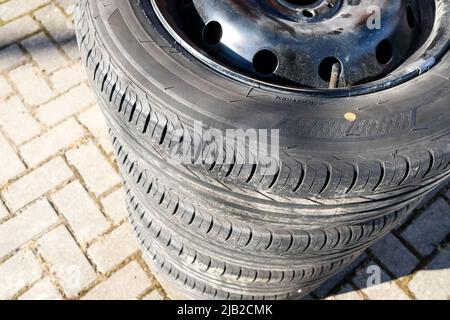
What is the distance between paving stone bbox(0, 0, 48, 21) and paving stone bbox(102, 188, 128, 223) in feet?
5.26

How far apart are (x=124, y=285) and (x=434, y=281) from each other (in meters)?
1.68

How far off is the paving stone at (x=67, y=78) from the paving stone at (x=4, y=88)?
0.27 metres

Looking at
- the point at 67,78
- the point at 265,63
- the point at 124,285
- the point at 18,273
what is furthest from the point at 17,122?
→ the point at 265,63

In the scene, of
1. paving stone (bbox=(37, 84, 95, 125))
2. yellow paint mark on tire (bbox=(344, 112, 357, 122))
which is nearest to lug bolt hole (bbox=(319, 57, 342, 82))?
yellow paint mark on tire (bbox=(344, 112, 357, 122))

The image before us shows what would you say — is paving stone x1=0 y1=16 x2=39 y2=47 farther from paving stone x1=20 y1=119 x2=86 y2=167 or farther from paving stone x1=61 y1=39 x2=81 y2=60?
paving stone x1=20 y1=119 x2=86 y2=167

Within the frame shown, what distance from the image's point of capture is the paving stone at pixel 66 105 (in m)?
2.95

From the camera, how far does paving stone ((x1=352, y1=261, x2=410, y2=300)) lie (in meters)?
2.55

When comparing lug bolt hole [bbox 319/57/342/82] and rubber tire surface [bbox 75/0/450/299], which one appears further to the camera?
lug bolt hole [bbox 319/57/342/82]

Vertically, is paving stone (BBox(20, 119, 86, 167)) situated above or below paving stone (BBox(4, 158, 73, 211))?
above

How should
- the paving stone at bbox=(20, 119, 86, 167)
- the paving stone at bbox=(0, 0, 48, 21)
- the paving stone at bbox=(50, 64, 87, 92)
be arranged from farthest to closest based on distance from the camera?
the paving stone at bbox=(0, 0, 48, 21) → the paving stone at bbox=(50, 64, 87, 92) → the paving stone at bbox=(20, 119, 86, 167)

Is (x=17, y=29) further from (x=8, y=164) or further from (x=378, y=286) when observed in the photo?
(x=378, y=286)

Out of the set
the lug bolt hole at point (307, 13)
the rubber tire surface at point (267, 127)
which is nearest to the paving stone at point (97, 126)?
the rubber tire surface at point (267, 127)

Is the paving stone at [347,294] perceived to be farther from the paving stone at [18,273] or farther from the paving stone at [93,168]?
the paving stone at [18,273]

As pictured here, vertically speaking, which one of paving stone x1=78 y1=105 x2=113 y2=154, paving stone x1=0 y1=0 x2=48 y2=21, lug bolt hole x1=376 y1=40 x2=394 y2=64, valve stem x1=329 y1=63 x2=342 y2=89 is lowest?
lug bolt hole x1=376 y1=40 x2=394 y2=64
